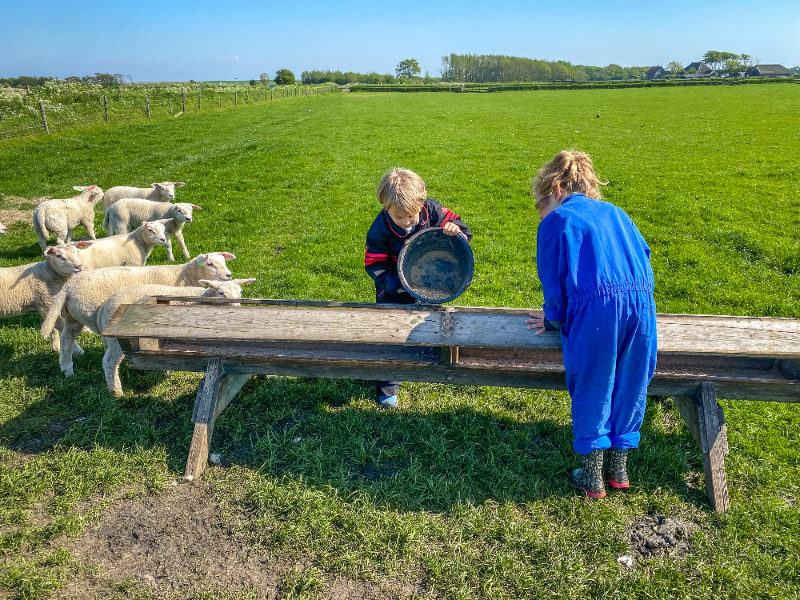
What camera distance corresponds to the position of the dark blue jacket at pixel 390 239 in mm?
4336

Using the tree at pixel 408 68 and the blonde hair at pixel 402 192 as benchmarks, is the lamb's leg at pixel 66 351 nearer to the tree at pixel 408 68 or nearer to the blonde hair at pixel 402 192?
the blonde hair at pixel 402 192

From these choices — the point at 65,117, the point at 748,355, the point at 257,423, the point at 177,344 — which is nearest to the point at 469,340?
the point at 748,355

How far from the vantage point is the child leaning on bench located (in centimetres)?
399

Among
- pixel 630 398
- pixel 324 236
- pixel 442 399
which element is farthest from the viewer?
pixel 324 236

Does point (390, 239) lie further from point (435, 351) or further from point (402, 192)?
point (435, 351)

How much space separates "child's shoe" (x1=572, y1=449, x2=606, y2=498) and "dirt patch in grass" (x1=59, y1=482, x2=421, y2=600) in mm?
1413

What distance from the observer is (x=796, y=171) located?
12.9 meters

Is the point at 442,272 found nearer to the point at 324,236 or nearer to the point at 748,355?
the point at 748,355

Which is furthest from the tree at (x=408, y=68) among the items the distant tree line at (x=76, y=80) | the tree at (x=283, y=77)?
the distant tree line at (x=76, y=80)

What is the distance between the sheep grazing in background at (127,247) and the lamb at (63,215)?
7.51 feet

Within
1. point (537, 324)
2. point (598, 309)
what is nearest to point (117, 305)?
point (537, 324)

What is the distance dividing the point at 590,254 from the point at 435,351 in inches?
53.3

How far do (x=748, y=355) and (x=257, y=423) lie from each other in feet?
12.6

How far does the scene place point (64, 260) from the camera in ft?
19.6
